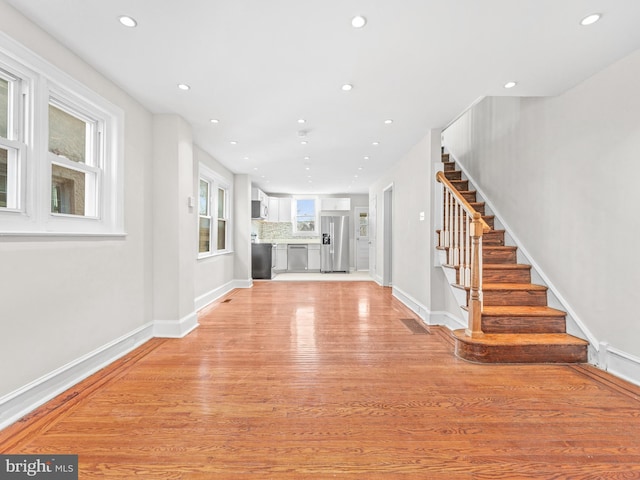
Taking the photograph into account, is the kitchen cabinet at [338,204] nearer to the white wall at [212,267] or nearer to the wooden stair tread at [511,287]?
the white wall at [212,267]

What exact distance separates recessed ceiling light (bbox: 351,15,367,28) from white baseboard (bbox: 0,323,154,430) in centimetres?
311

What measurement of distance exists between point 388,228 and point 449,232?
116 inches

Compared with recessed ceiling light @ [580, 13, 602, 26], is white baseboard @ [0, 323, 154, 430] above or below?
below

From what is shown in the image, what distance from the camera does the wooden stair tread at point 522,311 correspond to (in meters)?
2.80

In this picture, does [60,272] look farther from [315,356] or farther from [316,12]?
[316,12]

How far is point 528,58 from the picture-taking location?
2215 mm

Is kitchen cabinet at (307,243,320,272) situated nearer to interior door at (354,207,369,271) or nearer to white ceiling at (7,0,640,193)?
interior door at (354,207,369,271)

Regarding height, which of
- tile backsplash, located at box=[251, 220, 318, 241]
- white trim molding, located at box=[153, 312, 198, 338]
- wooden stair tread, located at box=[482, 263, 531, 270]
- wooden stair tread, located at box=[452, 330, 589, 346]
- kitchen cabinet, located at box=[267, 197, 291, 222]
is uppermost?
kitchen cabinet, located at box=[267, 197, 291, 222]

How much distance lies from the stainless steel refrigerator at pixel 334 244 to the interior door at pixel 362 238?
64 centimetres

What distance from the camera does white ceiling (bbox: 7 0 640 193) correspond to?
1730mm

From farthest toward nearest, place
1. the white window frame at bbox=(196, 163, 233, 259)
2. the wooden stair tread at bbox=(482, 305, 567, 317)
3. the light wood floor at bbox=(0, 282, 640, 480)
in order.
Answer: the white window frame at bbox=(196, 163, 233, 259)
the wooden stair tread at bbox=(482, 305, 567, 317)
the light wood floor at bbox=(0, 282, 640, 480)


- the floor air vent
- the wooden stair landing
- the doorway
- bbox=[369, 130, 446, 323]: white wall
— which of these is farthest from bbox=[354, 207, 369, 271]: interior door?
the wooden stair landing

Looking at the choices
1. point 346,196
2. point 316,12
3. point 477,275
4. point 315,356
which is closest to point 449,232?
point 477,275

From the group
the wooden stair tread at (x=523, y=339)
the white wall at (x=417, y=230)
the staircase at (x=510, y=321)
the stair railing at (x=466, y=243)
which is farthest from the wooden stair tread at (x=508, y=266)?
the wooden stair tread at (x=523, y=339)
